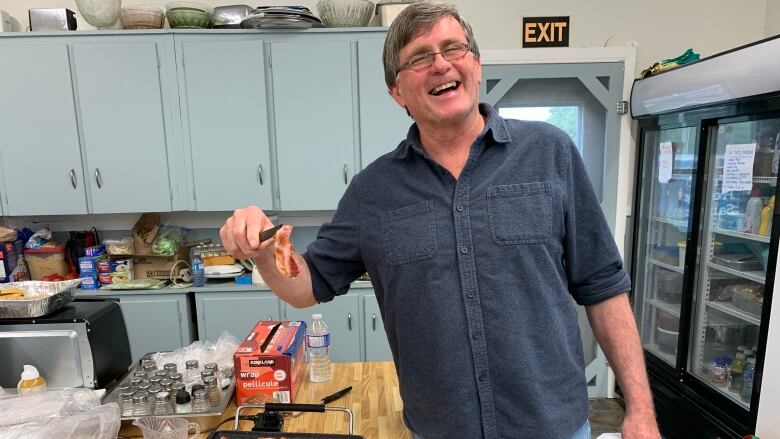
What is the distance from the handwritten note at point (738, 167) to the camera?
2332mm

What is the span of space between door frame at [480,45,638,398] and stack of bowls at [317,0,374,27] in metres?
0.81

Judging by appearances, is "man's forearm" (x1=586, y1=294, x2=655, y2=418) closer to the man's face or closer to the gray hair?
the man's face

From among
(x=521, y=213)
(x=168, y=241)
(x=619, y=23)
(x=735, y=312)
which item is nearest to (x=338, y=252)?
(x=521, y=213)

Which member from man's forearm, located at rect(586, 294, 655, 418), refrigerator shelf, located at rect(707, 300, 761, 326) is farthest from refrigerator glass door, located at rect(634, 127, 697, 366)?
man's forearm, located at rect(586, 294, 655, 418)

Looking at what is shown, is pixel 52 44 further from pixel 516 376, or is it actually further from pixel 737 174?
pixel 737 174

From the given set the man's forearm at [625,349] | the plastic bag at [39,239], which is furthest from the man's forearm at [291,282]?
the plastic bag at [39,239]

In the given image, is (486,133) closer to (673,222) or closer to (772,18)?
(673,222)

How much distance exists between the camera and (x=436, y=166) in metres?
1.13

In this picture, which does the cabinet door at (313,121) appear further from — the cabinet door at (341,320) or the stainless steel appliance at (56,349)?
the stainless steel appliance at (56,349)

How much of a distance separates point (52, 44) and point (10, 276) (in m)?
1.52

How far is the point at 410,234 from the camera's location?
1103mm

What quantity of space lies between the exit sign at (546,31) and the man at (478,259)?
2.17 m

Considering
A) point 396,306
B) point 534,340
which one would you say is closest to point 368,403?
point 396,306

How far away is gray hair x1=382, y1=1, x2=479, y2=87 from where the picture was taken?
110 centimetres
